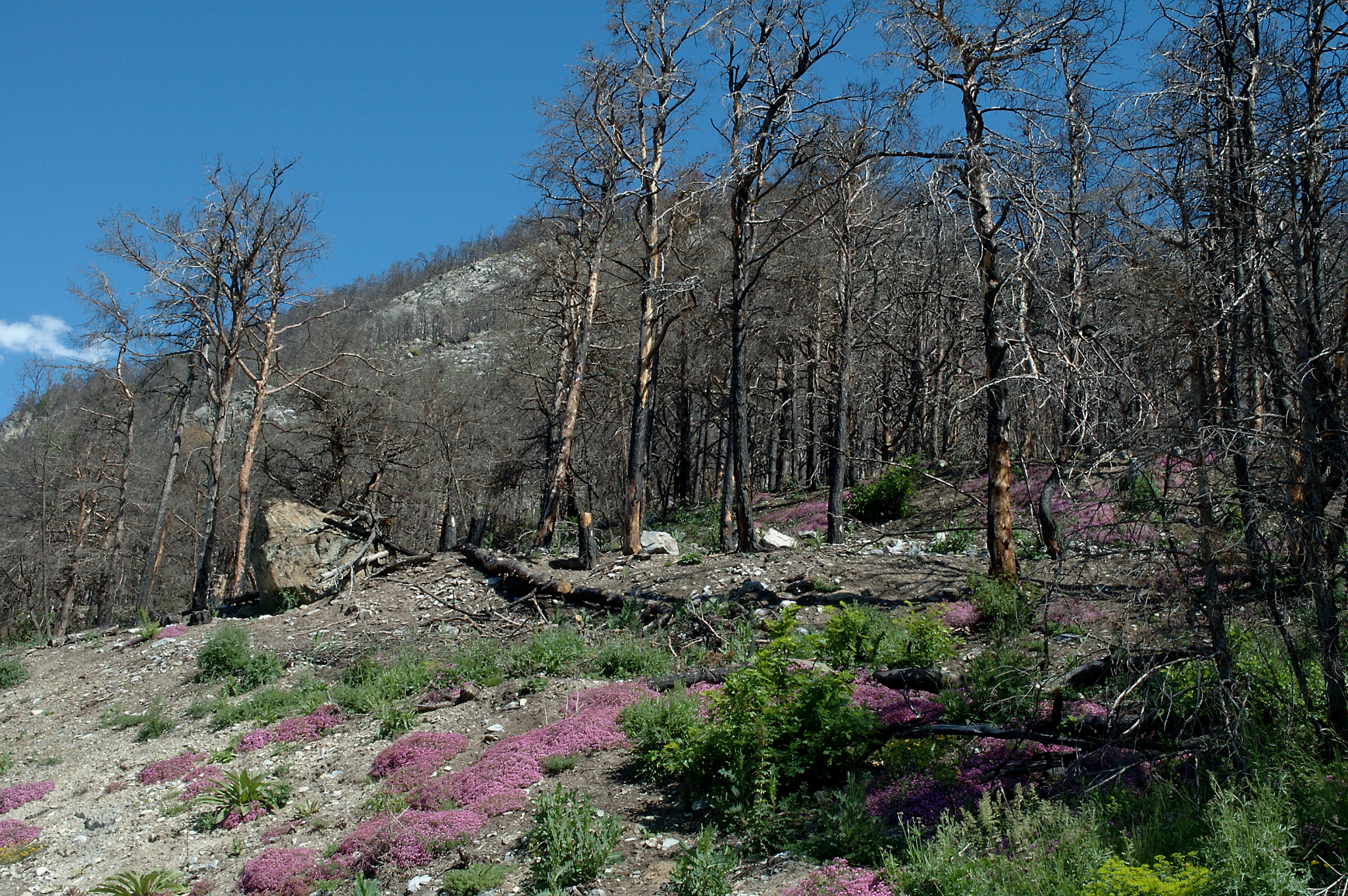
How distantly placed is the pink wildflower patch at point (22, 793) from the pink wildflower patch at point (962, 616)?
10.7m

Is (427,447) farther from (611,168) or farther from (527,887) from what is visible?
(527,887)

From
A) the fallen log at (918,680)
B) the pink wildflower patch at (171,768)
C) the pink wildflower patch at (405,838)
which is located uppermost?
the fallen log at (918,680)

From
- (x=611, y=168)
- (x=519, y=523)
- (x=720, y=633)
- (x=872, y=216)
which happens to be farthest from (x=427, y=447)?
(x=720, y=633)

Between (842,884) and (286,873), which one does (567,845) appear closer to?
(842,884)

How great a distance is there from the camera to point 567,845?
17.8 ft

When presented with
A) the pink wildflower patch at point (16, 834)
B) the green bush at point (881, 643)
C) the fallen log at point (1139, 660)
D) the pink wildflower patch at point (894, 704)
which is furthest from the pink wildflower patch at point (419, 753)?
the fallen log at point (1139, 660)

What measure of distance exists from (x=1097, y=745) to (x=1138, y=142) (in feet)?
18.1

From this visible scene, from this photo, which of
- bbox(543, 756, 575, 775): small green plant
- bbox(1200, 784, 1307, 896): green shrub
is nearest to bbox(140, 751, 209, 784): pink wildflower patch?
bbox(543, 756, 575, 775): small green plant

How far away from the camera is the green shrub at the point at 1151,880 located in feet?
10.9

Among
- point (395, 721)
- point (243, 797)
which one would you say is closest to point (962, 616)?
point (395, 721)

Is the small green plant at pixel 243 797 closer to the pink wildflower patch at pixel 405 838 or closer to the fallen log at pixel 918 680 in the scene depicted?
the pink wildflower patch at pixel 405 838

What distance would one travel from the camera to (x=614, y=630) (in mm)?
11125

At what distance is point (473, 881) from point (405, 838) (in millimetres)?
1040

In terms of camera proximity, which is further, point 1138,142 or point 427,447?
point 427,447
